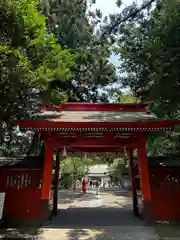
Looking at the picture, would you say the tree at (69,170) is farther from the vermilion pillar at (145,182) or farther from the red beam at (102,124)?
the red beam at (102,124)

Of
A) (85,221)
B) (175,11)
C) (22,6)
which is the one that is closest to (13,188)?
(85,221)

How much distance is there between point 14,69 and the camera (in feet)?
21.7

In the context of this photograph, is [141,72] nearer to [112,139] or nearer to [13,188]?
[112,139]

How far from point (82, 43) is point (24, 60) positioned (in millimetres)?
8906

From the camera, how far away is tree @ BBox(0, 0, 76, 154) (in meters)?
6.55

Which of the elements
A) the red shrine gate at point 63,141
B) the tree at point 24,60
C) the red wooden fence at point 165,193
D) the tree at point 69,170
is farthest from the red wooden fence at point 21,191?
the tree at point 69,170

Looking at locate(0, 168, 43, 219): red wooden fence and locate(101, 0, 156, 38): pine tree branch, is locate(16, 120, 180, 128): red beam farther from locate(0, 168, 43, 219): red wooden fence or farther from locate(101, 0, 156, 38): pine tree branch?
locate(101, 0, 156, 38): pine tree branch

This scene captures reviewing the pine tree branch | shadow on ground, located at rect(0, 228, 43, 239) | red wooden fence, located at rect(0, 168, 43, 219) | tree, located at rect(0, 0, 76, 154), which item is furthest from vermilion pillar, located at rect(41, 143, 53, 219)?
the pine tree branch

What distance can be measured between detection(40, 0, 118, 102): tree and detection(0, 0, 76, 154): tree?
176 inches

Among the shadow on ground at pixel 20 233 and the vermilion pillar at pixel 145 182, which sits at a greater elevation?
the vermilion pillar at pixel 145 182

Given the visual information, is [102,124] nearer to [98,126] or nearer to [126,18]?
[98,126]

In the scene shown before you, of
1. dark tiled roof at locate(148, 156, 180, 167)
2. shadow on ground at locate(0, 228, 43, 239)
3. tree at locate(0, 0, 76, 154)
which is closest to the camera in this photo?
tree at locate(0, 0, 76, 154)

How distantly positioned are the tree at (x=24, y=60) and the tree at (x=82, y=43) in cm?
446

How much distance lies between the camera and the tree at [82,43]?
13.8 m
